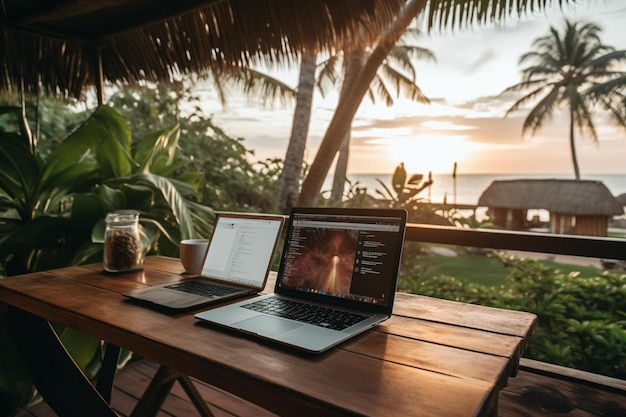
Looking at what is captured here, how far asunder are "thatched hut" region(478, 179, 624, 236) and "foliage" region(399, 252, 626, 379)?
11846 mm

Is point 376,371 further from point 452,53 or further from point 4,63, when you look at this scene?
point 452,53

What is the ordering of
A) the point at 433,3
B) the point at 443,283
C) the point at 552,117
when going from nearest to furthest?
the point at 433,3 → the point at 443,283 → the point at 552,117

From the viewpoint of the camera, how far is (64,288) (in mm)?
1195

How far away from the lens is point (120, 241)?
1.39 meters

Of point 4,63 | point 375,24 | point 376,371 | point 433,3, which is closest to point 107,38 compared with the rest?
point 4,63

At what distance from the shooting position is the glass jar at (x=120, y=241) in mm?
1371

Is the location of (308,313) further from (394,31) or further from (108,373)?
(394,31)

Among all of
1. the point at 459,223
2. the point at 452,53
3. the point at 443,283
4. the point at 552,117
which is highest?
the point at 452,53

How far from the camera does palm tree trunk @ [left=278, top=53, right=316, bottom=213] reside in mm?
5449

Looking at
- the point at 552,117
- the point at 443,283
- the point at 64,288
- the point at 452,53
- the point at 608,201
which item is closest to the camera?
the point at 64,288

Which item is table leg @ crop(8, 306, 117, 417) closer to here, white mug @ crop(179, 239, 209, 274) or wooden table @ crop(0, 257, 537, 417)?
wooden table @ crop(0, 257, 537, 417)

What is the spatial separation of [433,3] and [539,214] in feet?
68.6

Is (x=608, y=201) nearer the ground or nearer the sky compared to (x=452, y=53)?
nearer the ground

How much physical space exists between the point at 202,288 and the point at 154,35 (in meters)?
2.20
